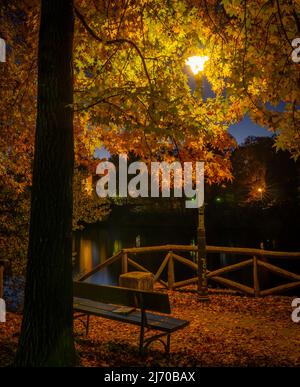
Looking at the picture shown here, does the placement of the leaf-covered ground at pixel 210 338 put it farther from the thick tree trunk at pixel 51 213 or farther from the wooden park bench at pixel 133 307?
the thick tree trunk at pixel 51 213

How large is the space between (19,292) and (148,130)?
10885 millimetres

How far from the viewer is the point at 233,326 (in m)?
8.03

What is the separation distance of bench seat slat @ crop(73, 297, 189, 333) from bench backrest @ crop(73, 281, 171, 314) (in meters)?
0.14

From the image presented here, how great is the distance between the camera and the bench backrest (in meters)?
5.97

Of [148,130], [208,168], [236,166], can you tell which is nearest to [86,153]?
[208,168]

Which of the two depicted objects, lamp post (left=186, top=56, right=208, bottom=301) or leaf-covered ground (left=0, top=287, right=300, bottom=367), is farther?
lamp post (left=186, top=56, right=208, bottom=301)

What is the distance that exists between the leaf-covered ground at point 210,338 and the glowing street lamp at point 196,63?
547 centimetres

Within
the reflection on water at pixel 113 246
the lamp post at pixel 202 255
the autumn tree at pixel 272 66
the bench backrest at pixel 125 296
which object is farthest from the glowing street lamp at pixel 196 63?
the reflection on water at pixel 113 246

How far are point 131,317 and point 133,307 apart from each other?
16 centimetres

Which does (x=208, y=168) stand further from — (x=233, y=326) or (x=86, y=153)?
(x=86, y=153)
